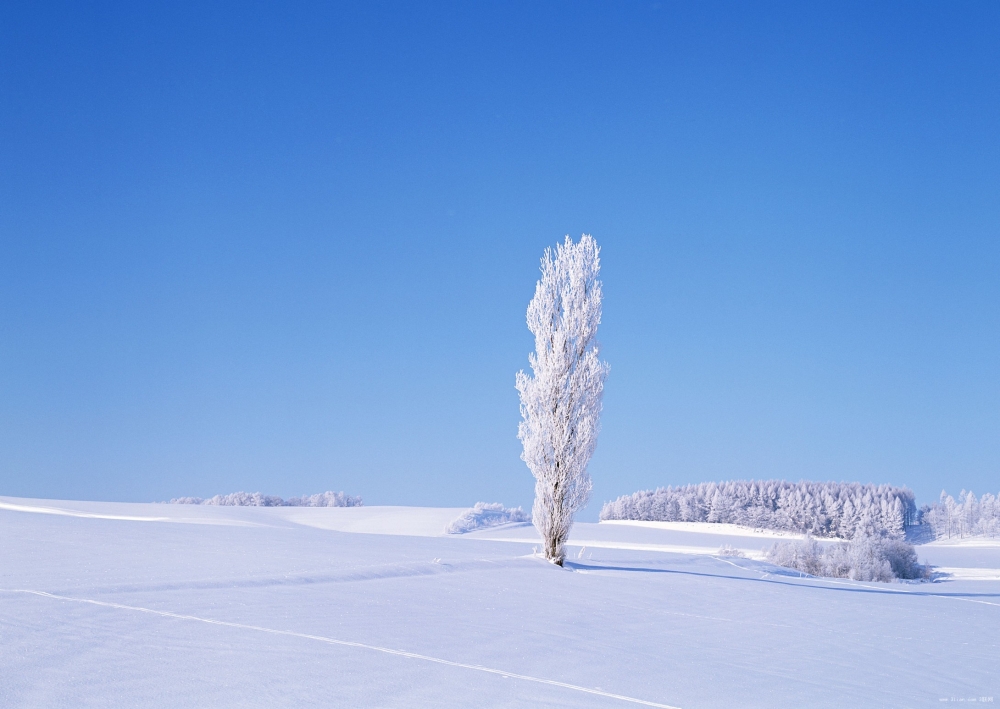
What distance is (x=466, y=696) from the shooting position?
642 cm

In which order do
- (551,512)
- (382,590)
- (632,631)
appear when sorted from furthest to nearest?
(551,512) < (382,590) < (632,631)

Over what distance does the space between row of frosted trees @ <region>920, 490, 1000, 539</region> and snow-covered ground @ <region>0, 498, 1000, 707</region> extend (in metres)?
49.0

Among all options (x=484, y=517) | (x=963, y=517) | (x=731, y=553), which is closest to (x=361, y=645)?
(x=731, y=553)

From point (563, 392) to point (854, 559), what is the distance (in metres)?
15.9

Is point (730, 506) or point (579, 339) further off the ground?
point (579, 339)

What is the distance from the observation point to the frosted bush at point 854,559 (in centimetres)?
2853

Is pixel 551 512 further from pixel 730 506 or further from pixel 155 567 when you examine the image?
pixel 730 506

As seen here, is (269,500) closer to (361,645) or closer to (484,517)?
(484,517)

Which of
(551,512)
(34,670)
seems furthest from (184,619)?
(551,512)

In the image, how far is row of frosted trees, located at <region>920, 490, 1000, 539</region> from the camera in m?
60.6

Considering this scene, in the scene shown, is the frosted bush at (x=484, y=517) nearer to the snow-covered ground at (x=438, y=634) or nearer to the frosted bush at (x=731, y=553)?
the frosted bush at (x=731, y=553)

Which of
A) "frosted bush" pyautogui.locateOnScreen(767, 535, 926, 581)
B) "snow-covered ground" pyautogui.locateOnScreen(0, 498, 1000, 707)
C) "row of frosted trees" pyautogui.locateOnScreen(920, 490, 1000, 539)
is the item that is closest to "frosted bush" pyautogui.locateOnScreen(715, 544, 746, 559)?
"frosted bush" pyautogui.locateOnScreen(767, 535, 926, 581)

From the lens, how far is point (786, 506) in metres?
58.8

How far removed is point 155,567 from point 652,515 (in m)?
58.3
